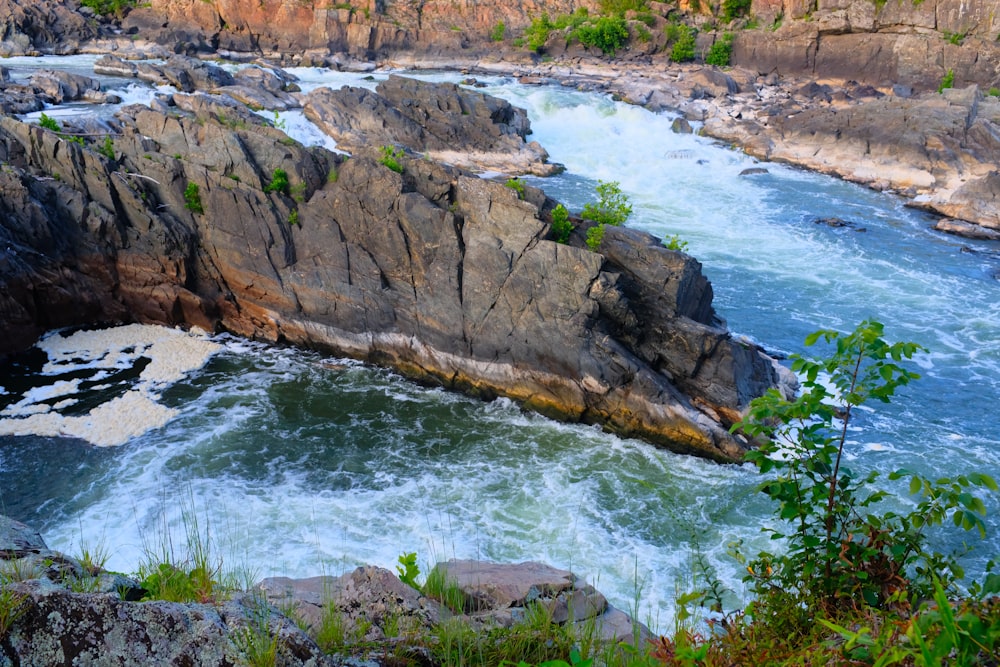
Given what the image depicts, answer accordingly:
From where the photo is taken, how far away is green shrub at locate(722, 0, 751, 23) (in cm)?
5347

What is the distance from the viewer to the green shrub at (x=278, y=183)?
1769cm

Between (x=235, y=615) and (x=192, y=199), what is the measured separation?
1572cm

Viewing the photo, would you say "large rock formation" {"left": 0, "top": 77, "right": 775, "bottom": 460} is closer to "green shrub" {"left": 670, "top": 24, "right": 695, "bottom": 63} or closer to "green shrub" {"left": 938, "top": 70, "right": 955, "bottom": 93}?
"green shrub" {"left": 938, "top": 70, "right": 955, "bottom": 93}

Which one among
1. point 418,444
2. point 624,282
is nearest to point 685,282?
point 624,282

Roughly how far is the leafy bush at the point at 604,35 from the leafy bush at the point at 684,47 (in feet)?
11.7

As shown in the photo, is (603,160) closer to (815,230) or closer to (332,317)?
(815,230)

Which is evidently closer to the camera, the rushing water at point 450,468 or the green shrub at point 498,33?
the rushing water at point 450,468

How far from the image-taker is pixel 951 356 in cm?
1878

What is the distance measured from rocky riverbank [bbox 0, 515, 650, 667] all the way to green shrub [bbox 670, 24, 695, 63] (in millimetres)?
49281

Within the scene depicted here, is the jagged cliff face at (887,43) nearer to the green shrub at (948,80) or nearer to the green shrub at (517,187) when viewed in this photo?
the green shrub at (948,80)

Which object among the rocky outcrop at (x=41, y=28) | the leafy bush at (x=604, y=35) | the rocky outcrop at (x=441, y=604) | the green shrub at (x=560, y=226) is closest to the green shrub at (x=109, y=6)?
the rocky outcrop at (x=41, y=28)

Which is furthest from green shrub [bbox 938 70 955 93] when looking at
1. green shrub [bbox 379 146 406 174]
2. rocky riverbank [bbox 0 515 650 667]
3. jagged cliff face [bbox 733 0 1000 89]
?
rocky riverbank [bbox 0 515 650 667]

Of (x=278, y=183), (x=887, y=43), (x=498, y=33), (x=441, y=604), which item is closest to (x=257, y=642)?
(x=441, y=604)

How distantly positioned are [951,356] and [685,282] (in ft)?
26.3
